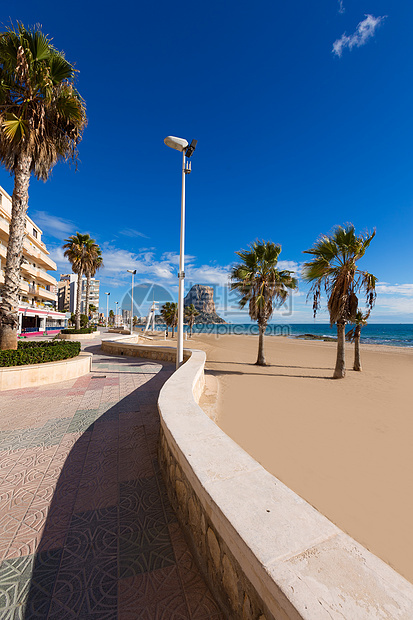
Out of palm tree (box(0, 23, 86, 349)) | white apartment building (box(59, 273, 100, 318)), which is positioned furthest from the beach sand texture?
white apartment building (box(59, 273, 100, 318))

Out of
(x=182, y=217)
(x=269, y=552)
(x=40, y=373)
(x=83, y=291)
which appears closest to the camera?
(x=269, y=552)

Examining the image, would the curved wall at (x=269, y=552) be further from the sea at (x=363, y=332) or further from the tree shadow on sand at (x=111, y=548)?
the sea at (x=363, y=332)

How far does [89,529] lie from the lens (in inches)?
96.7

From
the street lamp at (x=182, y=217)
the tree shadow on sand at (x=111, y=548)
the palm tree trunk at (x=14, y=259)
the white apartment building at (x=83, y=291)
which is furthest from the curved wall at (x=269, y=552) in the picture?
the white apartment building at (x=83, y=291)

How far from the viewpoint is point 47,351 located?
26.7ft

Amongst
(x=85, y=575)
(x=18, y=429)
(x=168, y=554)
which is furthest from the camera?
(x=18, y=429)

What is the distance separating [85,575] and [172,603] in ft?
2.51

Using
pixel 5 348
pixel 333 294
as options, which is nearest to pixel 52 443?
pixel 5 348

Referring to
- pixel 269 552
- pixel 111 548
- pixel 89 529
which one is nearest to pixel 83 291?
pixel 89 529

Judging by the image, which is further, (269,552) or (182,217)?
(182,217)

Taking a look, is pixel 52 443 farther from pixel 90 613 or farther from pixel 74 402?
pixel 90 613

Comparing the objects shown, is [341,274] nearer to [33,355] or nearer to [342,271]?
[342,271]

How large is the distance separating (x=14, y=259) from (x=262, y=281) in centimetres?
1254

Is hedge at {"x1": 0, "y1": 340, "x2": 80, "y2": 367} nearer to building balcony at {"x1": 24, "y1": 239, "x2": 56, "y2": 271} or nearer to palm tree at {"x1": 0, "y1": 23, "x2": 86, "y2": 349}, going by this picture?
palm tree at {"x1": 0, "y1": 23, "x2": 86, "y2": 349}
